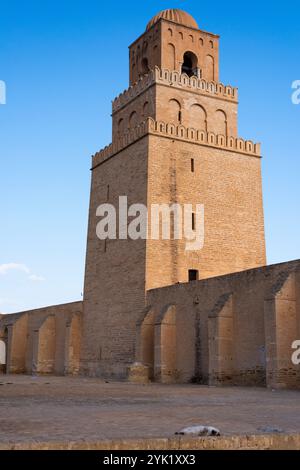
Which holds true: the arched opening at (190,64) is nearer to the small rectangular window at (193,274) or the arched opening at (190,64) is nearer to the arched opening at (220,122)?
the arched opening at (220,122)

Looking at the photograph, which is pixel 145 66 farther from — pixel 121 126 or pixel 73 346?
pixel 73 346

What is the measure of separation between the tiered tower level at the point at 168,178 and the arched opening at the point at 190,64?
50 mm

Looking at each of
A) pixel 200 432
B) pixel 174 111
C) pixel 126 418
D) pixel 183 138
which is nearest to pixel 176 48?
pixel 174 111

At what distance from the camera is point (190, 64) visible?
95.0ft

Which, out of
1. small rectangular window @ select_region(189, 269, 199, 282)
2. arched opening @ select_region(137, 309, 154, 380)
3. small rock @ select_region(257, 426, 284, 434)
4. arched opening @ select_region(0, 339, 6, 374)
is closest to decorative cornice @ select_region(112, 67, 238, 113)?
small rectangular window @ select_region(189, 269, 199, 282)

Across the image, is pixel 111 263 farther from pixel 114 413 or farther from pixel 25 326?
pixel 114 413

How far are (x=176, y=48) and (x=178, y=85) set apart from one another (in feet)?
7.15

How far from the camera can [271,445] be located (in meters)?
6.07

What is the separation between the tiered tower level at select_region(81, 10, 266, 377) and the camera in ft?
79.8

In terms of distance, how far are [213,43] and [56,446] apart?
26576 millimetres

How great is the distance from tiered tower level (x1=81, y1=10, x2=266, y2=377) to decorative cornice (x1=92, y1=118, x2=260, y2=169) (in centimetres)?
5

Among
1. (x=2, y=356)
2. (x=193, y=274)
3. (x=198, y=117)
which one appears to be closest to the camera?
(x=193, y=274)

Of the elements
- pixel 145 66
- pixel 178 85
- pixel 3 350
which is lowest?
pixel 3 350

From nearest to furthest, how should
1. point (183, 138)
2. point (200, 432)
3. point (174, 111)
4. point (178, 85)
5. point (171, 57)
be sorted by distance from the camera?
point (200, 432)
point (183, 138)
point (174, 111)
point (178, 85)
point (171, 57)
